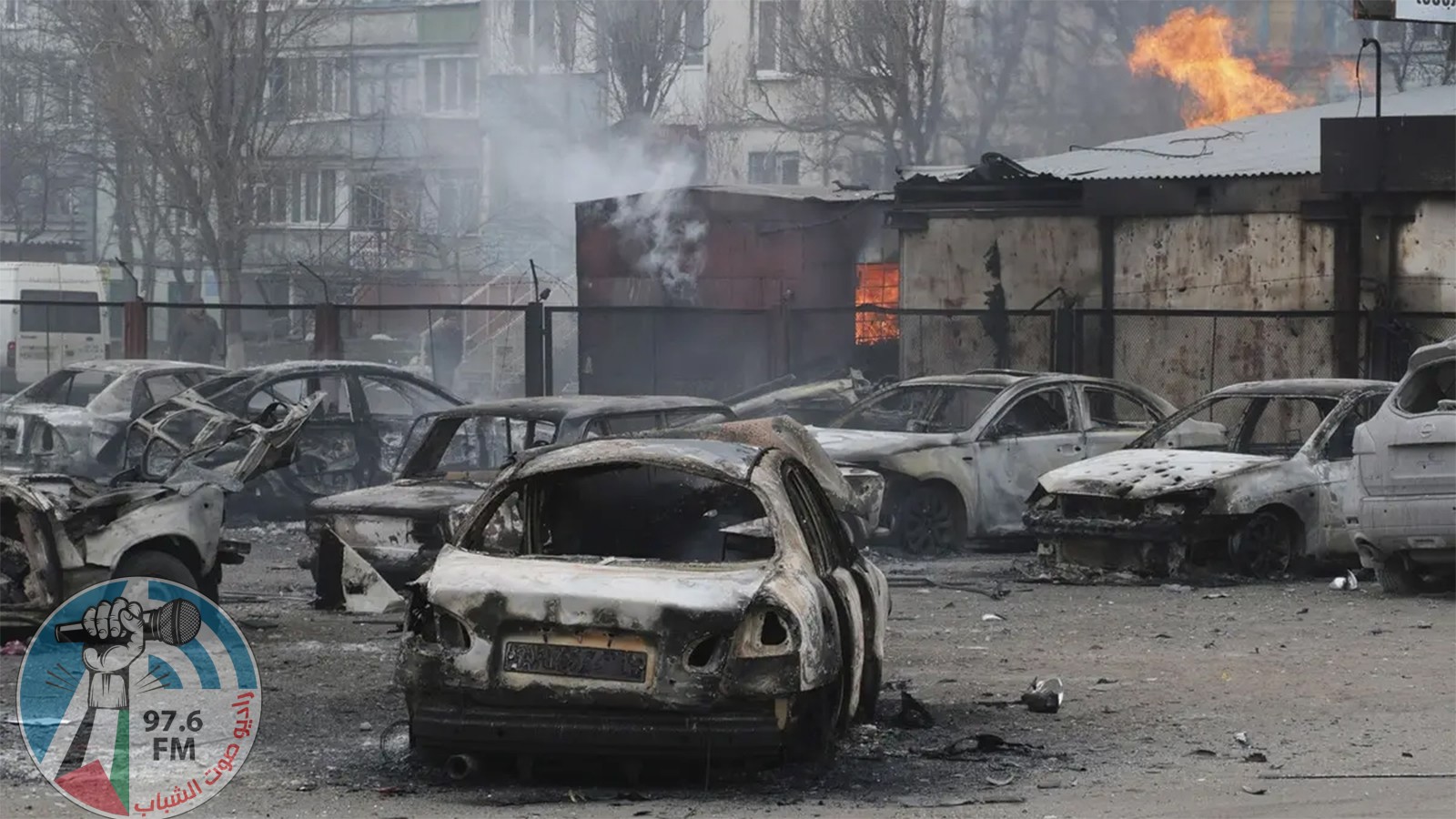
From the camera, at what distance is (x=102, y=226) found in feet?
185

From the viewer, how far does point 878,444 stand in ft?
51.5

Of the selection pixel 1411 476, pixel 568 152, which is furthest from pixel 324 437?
pixel 568 152

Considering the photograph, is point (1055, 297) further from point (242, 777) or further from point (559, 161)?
point (559, 161)

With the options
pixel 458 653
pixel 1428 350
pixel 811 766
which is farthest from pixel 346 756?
pixel 1428 350

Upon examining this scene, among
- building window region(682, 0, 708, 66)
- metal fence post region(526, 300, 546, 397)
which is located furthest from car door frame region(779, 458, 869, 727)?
building window region(682, 0, 708, 66)

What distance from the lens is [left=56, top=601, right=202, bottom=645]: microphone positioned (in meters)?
10.4

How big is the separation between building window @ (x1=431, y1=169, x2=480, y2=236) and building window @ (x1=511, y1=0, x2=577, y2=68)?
10.7 feet

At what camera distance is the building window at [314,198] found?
147 ft

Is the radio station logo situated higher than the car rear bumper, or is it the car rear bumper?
the car rear bumper

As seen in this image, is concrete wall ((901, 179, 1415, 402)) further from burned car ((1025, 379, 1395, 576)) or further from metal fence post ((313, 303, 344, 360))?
burned car ((1025, 379, 1395, 576))

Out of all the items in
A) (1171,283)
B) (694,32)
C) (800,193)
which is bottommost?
(1171,283)

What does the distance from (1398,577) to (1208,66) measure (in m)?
25.0

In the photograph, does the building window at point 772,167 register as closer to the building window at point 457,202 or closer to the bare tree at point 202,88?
the building window at point 457,202

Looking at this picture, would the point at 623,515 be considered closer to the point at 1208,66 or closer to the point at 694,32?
the point at 1208,66
